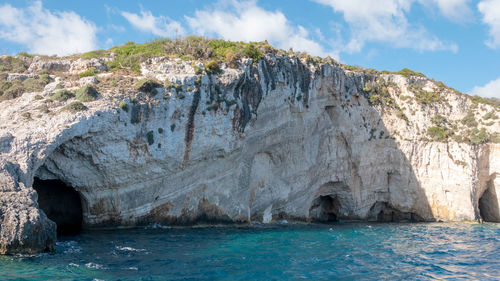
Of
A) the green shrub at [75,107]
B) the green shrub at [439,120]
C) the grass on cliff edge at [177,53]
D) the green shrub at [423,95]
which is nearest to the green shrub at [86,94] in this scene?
the green shrub at [75,107]

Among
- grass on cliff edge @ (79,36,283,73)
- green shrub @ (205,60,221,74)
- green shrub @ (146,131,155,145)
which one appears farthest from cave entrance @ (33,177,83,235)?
green shrub @ (205,60,221,74)

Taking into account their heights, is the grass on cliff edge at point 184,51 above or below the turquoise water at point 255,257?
above

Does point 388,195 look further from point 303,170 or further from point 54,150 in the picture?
point 54,150

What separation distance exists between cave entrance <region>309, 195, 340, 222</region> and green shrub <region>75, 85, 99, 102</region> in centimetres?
1990

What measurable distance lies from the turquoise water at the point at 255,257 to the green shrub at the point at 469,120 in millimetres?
15903

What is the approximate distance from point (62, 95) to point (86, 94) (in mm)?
1197

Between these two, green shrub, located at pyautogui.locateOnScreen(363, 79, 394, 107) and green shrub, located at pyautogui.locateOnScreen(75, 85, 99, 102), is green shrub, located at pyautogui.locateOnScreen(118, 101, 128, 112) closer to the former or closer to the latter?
green shrub, located at pyautogui.locateOnScreen(75, 85, 99, 102)

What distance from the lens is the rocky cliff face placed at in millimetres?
18641

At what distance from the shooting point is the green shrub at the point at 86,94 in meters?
20.0

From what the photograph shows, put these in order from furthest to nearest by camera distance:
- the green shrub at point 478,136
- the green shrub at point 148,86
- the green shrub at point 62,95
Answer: the green shrub at point 478,136, the green shrub at point 148,86, the green shrub at point 62,95

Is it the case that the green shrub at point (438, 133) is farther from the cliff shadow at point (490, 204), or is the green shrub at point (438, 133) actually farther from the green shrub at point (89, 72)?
the green shrub at point (89, 72)

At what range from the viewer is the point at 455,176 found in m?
32.9

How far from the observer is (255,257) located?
1623cm

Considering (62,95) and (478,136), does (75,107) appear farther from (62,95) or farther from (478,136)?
(478,136)
